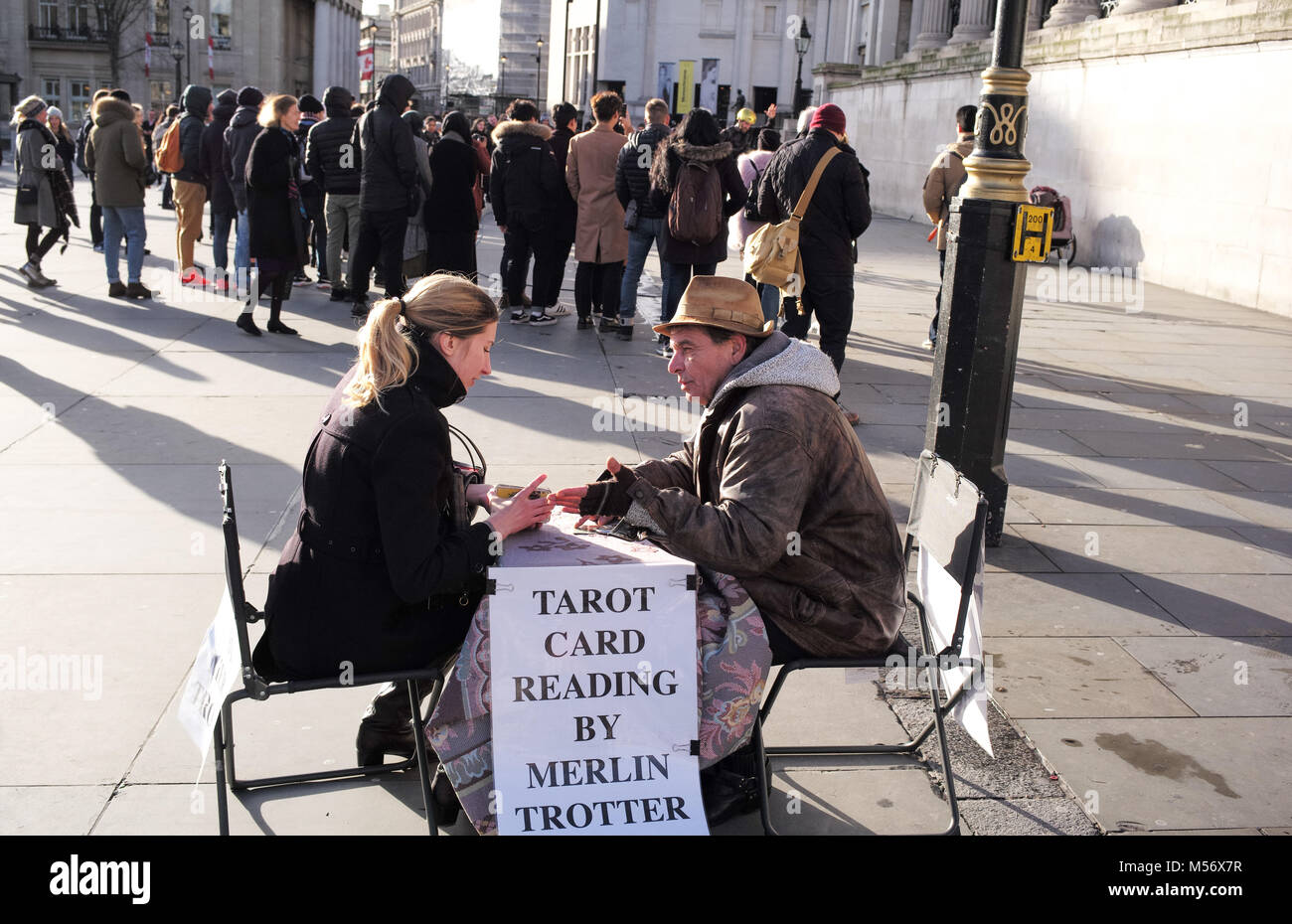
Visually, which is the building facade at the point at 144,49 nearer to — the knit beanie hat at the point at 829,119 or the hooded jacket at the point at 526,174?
the hooded jacket at the point at 526,174

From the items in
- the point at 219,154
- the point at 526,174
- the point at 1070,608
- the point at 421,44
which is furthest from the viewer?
the point at 421,44

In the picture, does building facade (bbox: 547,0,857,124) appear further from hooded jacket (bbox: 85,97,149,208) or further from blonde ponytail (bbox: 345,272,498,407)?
blonde ponytail (bbox: 345,272,498,407)

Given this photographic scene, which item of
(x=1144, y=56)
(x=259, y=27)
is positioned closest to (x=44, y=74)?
(x=259, y=27)

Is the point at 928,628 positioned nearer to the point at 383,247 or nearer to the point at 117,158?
the point at 383,247

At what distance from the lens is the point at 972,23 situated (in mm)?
30219

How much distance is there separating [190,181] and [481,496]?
34.9 ft

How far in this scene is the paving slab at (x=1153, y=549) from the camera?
18.9ft

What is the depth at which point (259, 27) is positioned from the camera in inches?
2923

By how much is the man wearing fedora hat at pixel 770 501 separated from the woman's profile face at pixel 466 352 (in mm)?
409

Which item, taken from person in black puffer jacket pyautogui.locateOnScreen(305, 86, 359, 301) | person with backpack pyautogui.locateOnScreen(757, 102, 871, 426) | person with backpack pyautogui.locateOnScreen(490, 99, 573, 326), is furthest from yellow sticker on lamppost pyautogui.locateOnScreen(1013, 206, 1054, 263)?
person in black puffer jacket pyautogui.locateOnScreen(305, 86, 359, 301)

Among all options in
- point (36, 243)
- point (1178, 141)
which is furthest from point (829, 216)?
point (1178, 141)

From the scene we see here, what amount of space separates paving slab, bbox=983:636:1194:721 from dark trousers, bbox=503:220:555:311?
7.21 metres

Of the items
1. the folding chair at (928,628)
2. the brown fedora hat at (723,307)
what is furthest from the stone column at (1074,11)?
the brown fedora hat at (723,307)

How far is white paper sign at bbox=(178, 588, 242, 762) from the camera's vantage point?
315 cm
